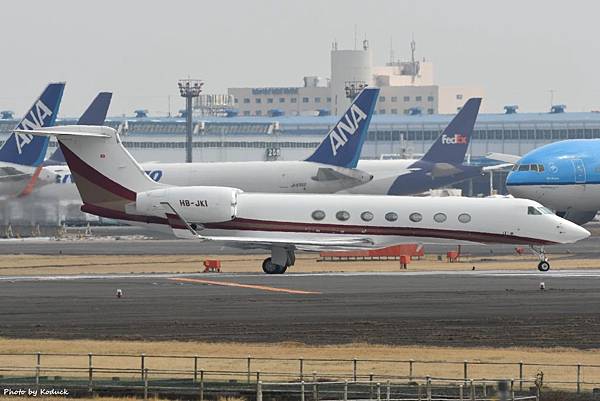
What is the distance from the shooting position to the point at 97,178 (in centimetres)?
6575

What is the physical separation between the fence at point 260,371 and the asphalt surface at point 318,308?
161 inches

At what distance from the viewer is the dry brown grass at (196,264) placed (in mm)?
69500

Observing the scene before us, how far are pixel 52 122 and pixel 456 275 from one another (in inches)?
1335

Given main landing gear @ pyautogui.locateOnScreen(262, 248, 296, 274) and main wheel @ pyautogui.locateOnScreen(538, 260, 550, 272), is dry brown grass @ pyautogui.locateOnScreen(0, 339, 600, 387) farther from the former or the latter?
main wheel @ pyautogui.locateOnScreen(538, 260, 550, 272)

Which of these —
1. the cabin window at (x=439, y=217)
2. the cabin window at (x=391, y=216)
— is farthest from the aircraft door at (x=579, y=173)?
the cabin window at (x=391, y=216)

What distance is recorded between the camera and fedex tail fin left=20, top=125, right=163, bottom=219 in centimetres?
6575

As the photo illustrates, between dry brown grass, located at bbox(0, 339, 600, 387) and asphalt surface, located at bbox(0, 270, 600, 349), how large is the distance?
1285mm

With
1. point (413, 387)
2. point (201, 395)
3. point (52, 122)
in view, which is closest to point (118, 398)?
point (201, 395)

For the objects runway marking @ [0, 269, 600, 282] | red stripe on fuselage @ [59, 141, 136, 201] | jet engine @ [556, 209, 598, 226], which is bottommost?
runway marking @ [0, 269, 600, 282]

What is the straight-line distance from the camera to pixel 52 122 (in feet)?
292

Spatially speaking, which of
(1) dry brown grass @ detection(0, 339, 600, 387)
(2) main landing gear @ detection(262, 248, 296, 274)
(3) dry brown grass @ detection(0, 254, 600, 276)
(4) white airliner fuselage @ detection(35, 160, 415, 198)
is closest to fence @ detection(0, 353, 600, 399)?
(1) dry brown grass @ detection(0, 339, 600, 387)

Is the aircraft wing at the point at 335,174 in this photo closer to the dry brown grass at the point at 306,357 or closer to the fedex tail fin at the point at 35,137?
the fedex tail fin at the point at 35,137

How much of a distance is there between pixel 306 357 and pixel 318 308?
10522 mm

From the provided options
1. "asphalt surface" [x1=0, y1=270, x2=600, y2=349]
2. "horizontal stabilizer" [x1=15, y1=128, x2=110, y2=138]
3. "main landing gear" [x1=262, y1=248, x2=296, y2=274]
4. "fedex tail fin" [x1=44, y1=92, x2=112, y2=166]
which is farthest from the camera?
"fedex tail fin" [x1=44, y1=92, x2=112, y2=166]
